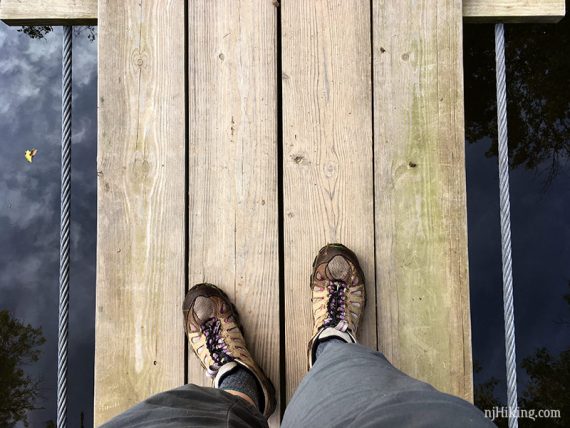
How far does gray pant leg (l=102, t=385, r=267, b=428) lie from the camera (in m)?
0.88

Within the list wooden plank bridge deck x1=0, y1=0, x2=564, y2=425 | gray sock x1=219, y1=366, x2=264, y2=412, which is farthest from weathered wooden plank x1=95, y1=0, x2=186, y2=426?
gray sock x1=219, y1=366, x2=264, y2=412

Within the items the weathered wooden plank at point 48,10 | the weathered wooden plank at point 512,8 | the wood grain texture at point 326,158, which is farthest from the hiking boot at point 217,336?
the weathered wooden plank at point 512,8

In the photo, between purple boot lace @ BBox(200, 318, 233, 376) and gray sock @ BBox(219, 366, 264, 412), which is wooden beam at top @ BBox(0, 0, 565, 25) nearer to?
purple boot lace @ BBox(200, 318, 233, 376)

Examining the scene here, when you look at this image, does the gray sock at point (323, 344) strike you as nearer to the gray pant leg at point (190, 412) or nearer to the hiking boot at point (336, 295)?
the hiking boot at point (336, 295)

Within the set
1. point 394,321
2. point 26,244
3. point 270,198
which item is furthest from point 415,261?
point 26,244

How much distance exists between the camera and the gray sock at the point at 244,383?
1.21 meters

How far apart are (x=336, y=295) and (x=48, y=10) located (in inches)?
41.7

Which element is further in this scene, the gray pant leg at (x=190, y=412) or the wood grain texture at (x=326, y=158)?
the wood grain texture at (x=326, y=158)

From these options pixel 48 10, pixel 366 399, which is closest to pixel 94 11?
pixel 48 10

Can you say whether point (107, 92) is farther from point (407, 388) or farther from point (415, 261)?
point (407, 388)

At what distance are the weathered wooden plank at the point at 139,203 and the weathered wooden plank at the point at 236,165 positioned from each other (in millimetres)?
41

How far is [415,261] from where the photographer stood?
4.14 feet

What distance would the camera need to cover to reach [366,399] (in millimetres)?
853

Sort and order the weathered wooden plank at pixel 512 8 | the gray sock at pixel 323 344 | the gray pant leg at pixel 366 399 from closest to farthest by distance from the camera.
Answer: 1. the gray pant leg at pixel 366 399
2. the gray sock at pixel 323 344
3. the weathered wooden plank at pixel 512 8
